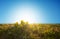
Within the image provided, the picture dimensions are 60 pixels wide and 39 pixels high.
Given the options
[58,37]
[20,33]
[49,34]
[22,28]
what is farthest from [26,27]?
[58,37]

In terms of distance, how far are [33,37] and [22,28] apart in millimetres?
2142

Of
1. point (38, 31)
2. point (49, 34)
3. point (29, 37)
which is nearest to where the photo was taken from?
point (29, 37)

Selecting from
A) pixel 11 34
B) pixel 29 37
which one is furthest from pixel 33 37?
pixel 11 34

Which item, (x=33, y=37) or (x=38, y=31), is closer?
(x=33, y=37)

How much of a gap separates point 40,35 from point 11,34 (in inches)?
114

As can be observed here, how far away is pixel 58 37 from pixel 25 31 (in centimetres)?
328

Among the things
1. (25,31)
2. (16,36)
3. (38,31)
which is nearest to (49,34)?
(38,31)

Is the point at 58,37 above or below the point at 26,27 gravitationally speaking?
below

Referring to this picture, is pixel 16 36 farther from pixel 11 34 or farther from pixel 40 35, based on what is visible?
pixel 40 35

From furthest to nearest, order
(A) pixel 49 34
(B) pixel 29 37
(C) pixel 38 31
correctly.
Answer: (C) pixel 38 31, (A) pixel 49 34, (B) pixel 29 37

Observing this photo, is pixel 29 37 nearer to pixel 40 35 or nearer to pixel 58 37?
pixel 40 35

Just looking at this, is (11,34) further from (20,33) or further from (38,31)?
(38,31)

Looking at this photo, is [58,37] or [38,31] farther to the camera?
[38,31]

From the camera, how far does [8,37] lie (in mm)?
11891
